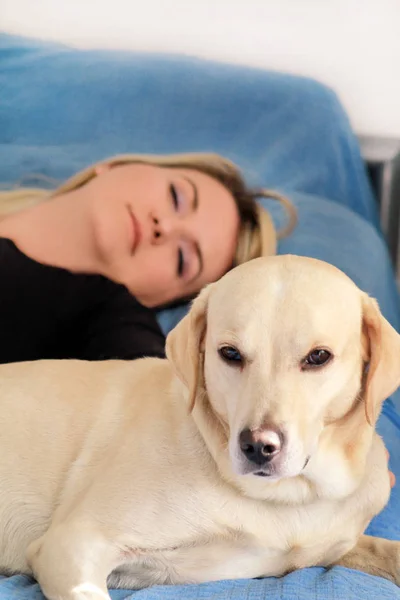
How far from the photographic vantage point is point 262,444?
83 centimetres

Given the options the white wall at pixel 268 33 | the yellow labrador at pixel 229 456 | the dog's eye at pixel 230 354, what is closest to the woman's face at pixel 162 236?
the white wall at pixel 268 33

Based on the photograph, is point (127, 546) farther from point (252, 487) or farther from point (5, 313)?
point (5, 313)

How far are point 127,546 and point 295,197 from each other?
122 centimetres

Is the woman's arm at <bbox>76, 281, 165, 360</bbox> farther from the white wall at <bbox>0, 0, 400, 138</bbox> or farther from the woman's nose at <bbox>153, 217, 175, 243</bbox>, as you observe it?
the white wall at <bbox>0, 0, 400, 138</bbox>

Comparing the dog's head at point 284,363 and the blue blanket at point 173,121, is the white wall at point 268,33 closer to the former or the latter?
the blue blanket at point 173,121

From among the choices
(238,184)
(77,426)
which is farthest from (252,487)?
(238,184)

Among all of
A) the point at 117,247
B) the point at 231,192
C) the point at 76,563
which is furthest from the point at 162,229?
the point at 76,563

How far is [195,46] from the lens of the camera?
6.66 feet

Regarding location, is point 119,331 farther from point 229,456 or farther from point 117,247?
point 229,456

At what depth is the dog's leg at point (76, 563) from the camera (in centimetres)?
91

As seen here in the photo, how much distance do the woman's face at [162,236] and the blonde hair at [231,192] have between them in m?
0.05

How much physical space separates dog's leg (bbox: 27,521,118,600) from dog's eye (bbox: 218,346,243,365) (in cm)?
29

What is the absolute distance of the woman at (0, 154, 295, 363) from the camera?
1540 mm

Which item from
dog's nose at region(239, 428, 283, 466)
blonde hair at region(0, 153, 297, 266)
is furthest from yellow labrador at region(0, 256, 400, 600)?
blonde hair at region(0, 153, 297, 266)
